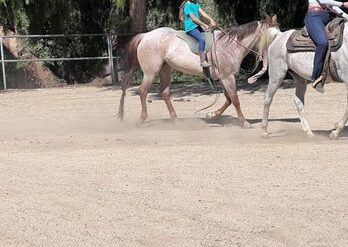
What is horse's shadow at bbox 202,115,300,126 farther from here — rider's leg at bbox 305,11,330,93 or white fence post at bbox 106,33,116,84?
white fence post at bbox 106,33,116,84

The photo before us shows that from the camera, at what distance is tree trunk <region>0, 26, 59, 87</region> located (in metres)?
25.5

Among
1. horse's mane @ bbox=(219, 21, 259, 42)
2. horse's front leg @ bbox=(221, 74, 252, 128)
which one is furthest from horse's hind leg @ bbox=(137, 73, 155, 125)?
horse's mane @ bbox=(219, 21, 259, 42)

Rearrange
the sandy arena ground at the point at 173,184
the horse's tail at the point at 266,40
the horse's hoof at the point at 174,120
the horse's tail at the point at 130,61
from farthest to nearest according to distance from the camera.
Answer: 1. the horse's tail at the point at 130,61
2. the horse's hoof at the point at 174,120
3. the horse's tail at the point at 266,40
4. the sandy arena ground at the point at 173,184

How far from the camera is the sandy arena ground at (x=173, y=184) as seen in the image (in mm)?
6113

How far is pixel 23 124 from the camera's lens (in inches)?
576

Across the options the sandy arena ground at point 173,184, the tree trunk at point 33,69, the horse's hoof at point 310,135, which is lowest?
the tree trunk at point 33,69

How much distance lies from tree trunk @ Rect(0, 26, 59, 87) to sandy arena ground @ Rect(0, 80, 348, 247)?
447 inches

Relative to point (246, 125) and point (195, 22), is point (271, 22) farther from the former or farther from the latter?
point (246, 125)

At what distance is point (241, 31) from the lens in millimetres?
13492

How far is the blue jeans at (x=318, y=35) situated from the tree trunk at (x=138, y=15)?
42.7 ft

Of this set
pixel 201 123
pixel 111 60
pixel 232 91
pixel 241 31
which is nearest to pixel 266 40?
pixel 241 31

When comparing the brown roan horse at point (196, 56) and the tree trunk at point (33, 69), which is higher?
the brown roan horse at point (196, 56)

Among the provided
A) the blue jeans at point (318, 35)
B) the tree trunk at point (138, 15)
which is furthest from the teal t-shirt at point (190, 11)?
the tree trunk at point (138, 15)

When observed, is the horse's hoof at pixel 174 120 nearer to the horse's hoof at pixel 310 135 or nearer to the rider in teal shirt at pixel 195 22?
the rider in teal shirt at pixel 195 22
